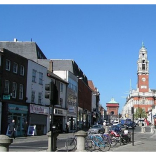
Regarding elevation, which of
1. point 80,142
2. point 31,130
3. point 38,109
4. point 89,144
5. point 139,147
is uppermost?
point 38,109

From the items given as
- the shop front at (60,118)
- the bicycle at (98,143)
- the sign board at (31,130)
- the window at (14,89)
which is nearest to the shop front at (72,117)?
the shop front at (60,118)

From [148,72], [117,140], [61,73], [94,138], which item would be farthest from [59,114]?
[148,72]

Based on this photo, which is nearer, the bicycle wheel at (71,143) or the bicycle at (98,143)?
the bicycle wheel at (71,143)

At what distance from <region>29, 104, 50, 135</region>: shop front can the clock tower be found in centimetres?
13168

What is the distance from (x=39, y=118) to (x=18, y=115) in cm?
Answer: 599

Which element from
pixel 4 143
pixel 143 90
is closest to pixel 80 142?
pixel 4 143

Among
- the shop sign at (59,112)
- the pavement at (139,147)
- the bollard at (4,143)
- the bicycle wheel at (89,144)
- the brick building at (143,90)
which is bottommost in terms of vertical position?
the pavement at (139,147)

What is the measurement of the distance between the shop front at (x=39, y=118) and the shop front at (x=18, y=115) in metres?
1.60

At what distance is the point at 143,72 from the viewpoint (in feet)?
570

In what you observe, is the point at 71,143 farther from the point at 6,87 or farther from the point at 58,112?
the point at 58,112

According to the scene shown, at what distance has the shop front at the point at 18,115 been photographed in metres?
37.1

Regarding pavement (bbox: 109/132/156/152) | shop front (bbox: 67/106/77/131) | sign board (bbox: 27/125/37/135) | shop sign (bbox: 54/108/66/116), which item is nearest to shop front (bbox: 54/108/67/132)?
shop sign (bbox: 54/108/66/116)

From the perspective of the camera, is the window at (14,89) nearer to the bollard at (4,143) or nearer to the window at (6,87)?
the window at (6,87)

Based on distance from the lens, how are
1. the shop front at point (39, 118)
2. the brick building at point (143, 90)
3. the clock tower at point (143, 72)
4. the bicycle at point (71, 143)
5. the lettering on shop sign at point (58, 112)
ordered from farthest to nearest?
the brick building at point (143, 90), the clock tower at point (143, 72), the lettering on shop sign at point (58, 112), the shop front at point (39, 118), the bicycle at point (71, 143)
